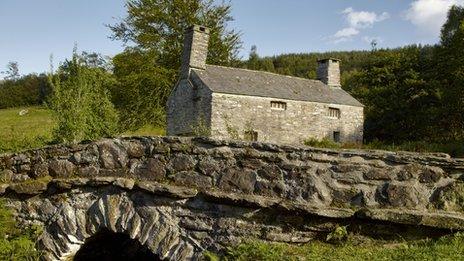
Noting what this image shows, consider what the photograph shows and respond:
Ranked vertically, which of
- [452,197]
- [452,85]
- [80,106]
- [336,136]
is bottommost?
[452,197]

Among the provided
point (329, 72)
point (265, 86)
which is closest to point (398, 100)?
point (329, 72)

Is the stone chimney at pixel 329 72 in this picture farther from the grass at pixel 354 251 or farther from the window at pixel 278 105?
the grass at pixel 354 251

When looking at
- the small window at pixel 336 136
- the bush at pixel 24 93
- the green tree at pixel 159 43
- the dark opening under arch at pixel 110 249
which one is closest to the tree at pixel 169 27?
the green tree at pixel 159 43

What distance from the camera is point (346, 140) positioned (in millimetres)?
28594

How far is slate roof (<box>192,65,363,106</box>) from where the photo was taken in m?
24.5

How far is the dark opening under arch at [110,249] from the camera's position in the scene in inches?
334

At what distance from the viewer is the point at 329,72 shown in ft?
104

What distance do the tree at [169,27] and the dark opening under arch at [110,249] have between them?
22.3 meters

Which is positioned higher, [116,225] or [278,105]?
[278,105]

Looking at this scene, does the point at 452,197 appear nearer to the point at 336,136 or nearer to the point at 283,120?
the point at 283,120

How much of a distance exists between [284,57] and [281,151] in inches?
3769

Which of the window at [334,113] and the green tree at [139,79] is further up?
the green tree at [139,79]

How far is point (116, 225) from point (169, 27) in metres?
25.7

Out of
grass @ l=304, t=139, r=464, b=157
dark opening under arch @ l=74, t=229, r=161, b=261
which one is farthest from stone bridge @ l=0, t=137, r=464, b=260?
grass @ l=304, t=139, r=464, b=157
